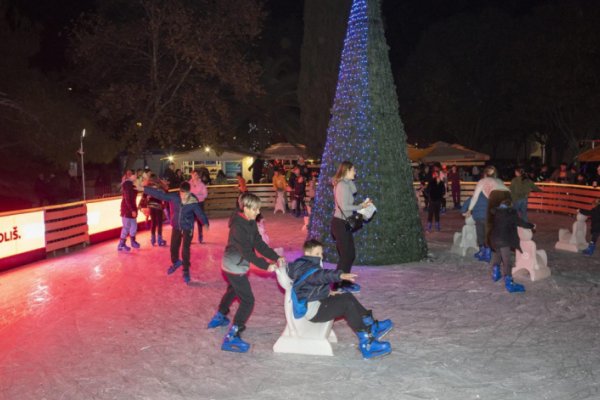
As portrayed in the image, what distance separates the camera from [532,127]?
149 ft

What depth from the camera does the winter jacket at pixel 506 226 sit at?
27.0ft

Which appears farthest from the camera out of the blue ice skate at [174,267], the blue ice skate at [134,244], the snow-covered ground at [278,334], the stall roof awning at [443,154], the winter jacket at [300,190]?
the stall roof awning at [443,154]

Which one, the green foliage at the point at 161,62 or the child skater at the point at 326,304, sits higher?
the green foliage at the point at 161,62

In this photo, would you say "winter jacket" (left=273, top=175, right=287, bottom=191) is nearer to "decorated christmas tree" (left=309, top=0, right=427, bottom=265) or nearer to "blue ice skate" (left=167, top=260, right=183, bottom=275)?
"decorated christmas tree" (left=309, top=0, right=427, bottom=265)

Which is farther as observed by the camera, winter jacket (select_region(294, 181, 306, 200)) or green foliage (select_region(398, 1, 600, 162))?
green foliage (select_region(398, 1, 600, 162))

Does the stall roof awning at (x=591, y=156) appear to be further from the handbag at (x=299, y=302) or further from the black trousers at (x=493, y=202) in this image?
the handbag at (x=299, y=302)

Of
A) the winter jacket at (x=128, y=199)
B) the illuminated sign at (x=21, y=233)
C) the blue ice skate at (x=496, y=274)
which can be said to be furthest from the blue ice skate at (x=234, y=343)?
the winter jacket at (x=128, y=199)

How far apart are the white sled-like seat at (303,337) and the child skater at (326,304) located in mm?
146

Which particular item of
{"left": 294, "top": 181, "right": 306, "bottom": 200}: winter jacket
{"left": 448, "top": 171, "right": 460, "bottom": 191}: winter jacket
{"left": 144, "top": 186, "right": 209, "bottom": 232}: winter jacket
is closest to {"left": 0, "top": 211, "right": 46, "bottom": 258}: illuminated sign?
{"left": 144, "top": 186, "right": 209, "bottom": 232}: winter jacket

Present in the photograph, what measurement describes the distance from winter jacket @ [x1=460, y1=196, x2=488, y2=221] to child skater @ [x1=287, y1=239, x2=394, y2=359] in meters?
5.23

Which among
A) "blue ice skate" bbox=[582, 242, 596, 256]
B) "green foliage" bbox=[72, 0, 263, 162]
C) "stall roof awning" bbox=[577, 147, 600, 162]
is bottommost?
"blue ice skate" bbox=[582, 242, 596, 256]

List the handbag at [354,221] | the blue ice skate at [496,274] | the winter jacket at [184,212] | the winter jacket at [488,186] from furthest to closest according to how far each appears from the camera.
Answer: the winter jacket at [488,186] < the winter jacket at [184,212] < the blue ice skate at [496,274] < the handbag at [354,221]

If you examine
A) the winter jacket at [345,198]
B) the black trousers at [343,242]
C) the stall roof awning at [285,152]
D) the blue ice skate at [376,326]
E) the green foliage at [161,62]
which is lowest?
the blue ice skate at [376,326]

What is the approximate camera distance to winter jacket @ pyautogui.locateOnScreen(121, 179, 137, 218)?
479 inches
